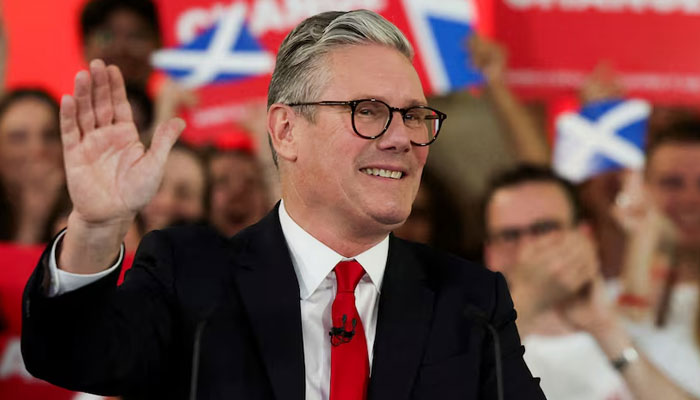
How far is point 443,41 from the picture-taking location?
4312mm

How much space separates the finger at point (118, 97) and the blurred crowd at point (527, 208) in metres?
2.19

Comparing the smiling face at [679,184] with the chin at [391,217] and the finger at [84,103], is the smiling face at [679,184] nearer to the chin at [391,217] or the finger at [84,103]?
the chin at [391,217]

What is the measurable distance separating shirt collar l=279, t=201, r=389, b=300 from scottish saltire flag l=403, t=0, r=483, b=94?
2.70 meters

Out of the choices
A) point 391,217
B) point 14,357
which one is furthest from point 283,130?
point 14,357

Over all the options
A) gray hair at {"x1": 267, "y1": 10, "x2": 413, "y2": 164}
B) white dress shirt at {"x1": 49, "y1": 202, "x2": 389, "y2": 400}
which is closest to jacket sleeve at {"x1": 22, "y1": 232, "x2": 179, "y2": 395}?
white dress shirt at {"x1": 49, "y1": 202, "x2": 389, "y2": 400}

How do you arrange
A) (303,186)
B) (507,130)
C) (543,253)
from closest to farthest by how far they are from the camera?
(303,186) < (543,253) < (507,130)

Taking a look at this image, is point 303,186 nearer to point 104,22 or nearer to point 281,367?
point 281,367

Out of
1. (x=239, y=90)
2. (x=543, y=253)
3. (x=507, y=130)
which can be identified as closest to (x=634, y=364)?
(x=543, y=253)

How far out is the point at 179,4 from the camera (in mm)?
4148

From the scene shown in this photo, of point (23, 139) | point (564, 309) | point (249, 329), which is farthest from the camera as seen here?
point (23, 139)

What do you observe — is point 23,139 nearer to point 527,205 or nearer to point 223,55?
point 223,55

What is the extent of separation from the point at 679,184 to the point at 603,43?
0.76 meters

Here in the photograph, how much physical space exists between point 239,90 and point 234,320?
276 cm

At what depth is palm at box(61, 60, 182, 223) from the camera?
1270 mm
